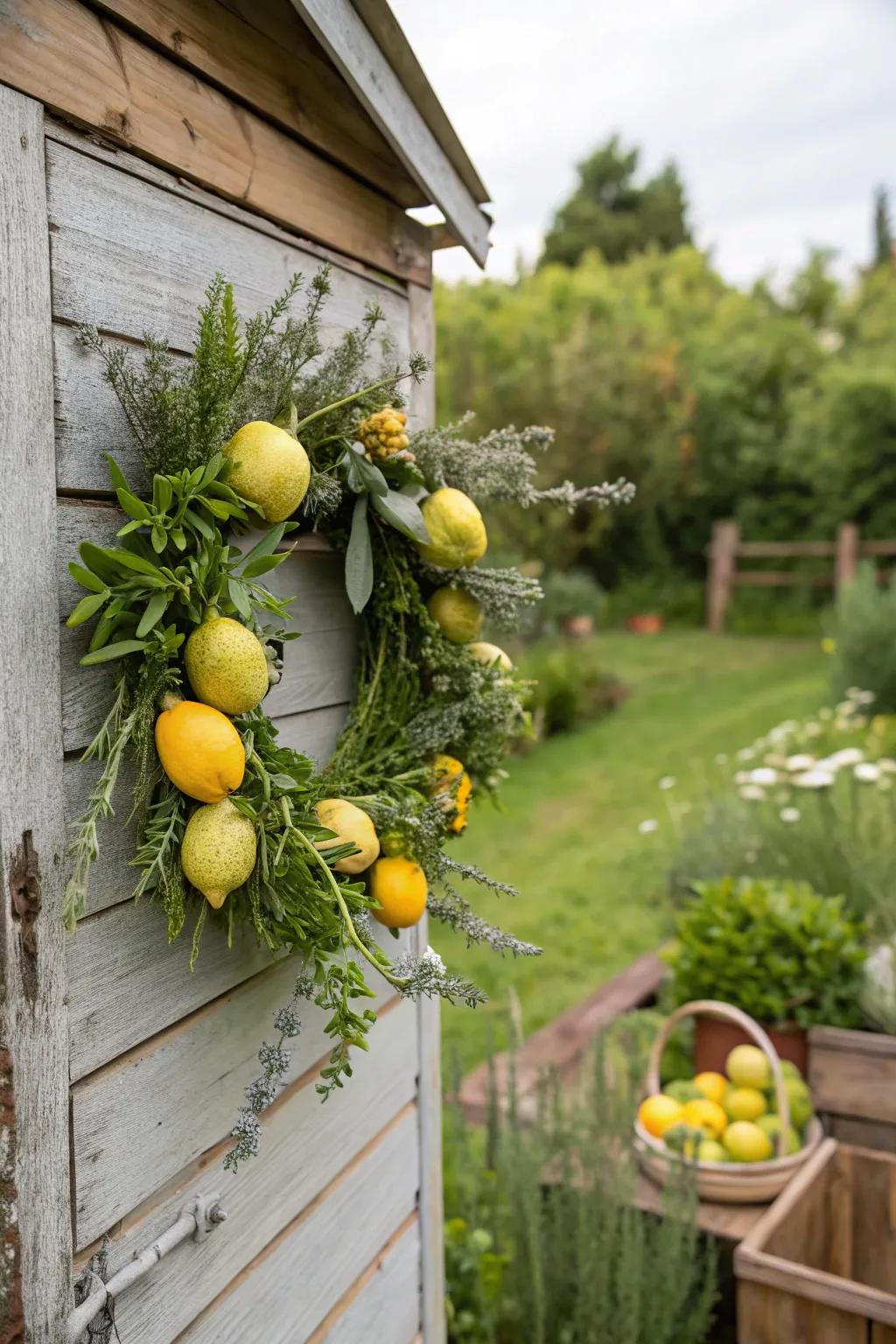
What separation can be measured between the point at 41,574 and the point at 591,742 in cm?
859

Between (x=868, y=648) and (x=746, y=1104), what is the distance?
20.2 ft

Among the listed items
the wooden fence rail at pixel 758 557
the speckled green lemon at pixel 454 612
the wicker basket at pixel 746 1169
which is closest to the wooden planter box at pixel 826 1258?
the wicker basket at pixel 746 1169

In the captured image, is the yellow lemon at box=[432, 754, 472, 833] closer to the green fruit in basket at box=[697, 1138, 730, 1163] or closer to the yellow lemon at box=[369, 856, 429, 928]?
the yellow lemon at box=[369, 856, 429, 928]

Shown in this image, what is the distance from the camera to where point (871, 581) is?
8.89 metres

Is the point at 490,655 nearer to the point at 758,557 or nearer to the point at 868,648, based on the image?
the point at 868,648

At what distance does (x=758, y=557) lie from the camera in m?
15.1

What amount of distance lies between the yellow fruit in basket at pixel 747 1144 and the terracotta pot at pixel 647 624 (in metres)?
12.7

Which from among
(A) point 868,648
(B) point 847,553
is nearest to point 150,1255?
(A) point 868,648

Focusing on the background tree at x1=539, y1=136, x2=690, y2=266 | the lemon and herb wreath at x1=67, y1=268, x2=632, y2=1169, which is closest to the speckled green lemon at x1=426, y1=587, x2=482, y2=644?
the lemon and herb wreath at x1=67, y1=268, x2=632, y2=1169

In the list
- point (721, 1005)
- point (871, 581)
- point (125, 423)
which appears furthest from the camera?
point (871, 581)

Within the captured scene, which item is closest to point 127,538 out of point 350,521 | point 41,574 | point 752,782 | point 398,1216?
point 41,574

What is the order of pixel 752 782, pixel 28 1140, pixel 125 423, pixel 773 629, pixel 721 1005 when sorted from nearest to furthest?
pixel 28 1140, pixel 125 423, pixel 721 1005, pixel 752 782, pixel 773 629

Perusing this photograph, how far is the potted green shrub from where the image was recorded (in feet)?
10.2

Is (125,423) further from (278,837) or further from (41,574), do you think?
(278,837)
